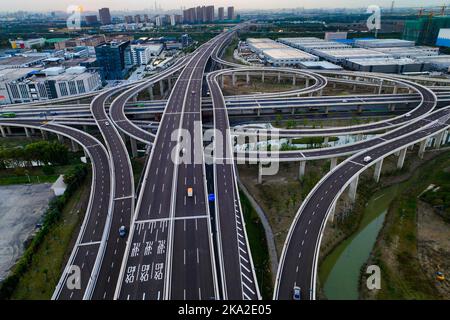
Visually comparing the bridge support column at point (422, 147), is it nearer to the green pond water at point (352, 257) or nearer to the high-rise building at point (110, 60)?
the green pond water at point (352, 257)

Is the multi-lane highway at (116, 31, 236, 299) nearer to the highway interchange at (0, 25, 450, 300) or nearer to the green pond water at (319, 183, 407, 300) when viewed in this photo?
the highway interchange at (0, 25, 450, 300)

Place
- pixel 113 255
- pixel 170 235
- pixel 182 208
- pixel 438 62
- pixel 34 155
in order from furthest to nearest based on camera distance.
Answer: pixel 438 62 → pixel 34 155 → pixel 182 208 → pixel 113 255 → pixel 170 235

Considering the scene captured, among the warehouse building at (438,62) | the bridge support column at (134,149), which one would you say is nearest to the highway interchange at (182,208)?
the bridge support column at (134,149)

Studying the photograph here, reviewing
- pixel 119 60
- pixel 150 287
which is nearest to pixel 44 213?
pixel 150 287

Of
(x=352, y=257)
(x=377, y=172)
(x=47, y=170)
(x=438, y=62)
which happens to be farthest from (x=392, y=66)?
(x=47, y=170)

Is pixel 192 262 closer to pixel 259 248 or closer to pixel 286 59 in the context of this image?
pixel 259 248

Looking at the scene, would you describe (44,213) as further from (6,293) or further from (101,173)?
(6,293)

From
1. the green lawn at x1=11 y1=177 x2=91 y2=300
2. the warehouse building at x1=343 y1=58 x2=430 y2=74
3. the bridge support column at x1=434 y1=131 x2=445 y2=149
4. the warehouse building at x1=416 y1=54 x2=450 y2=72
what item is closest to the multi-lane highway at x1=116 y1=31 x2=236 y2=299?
the green lawn at x1=11 y1=177 x2=91 y2=300
